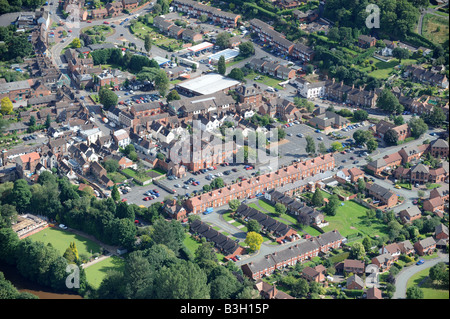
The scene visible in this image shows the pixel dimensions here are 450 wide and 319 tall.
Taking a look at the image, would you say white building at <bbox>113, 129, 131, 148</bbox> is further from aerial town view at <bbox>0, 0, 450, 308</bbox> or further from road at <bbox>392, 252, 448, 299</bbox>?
road at <bbox>392, 252, 448, 299</bbox>

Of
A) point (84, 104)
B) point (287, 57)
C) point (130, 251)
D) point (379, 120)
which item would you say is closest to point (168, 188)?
point (130, 251)

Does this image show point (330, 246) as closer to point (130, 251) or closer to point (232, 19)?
point (130, 251)

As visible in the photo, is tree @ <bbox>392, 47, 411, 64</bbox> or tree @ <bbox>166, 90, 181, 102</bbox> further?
tree @ <bbox>392, 47, 411, 64</bbox>

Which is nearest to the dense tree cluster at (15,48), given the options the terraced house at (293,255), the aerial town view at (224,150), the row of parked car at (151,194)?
the aerial town view at (224,150)

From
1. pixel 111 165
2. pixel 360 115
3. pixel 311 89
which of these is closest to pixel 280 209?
pixel 111 165

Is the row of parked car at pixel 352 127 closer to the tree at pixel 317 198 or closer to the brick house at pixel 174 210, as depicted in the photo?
the tree at pixel 317 198

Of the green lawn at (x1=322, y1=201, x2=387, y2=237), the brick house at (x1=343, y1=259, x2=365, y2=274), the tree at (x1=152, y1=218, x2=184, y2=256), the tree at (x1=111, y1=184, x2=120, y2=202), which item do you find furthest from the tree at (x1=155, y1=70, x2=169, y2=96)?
the brick house at (x1=343, y1=259, x2=365, y2=274)

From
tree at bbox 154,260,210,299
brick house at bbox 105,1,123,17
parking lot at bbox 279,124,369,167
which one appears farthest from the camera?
→ brick house at bbox 105,1,123,17
